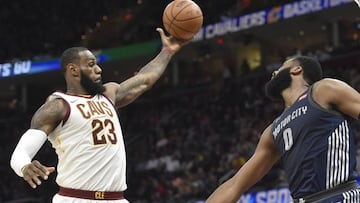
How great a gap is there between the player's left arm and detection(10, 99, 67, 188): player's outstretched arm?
1.87 metres

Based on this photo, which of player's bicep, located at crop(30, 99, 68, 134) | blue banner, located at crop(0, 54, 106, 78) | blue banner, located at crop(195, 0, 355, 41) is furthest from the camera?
blue banner, located at crop(0, 54, 106, 78)

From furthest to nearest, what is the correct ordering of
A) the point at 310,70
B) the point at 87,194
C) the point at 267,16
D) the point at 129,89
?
the point at 267,16, the point at 129,89, the point at 87,194, the point at 310,70

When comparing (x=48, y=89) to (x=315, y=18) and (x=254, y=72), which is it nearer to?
(x=254, y=72)

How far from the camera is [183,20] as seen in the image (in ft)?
24.1

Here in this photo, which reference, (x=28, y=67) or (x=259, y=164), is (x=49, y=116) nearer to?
(x=259, y=164)

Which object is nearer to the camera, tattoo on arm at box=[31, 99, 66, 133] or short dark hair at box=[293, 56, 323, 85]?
short dark hair at box=[293, 56, 323, 85]

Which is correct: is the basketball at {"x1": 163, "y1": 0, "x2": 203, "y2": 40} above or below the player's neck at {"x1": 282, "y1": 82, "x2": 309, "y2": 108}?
above

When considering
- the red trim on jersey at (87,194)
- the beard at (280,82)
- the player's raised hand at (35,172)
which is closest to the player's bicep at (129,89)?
the red trim on jersey at (87,194)

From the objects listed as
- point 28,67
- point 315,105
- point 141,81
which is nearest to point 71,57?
point 141,81

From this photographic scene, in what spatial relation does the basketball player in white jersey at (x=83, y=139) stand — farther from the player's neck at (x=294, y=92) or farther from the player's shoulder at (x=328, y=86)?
the player's shoulder at (x=328, y=86)

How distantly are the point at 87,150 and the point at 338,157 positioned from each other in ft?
7.19

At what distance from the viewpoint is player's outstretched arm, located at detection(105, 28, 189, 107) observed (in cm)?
693

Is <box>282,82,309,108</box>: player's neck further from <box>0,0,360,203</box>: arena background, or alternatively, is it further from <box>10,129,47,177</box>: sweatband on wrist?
<box>0,0,360,203</box>: arena background

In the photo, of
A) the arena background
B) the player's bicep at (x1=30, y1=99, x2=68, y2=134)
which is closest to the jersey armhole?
the player's bicep at (x1=30, y1=99, x2=68, y2=134)
